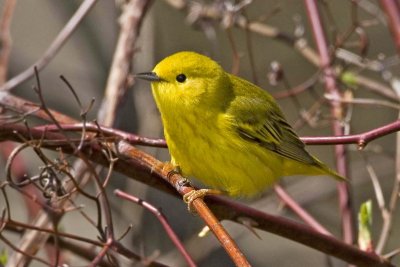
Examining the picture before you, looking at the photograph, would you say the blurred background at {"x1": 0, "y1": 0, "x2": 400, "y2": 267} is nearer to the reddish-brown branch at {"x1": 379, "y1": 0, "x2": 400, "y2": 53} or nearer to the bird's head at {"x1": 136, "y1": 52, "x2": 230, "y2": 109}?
the bird's head at {"x1": 136, "y1": 52, "x2": 230, "y2": 109}

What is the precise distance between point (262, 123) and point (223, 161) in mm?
459

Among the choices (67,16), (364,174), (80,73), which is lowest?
(364,174)

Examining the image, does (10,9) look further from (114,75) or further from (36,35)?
(36,35)

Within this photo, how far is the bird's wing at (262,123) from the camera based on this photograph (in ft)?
12.2

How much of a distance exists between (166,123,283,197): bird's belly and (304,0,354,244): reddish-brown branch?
0.32 metres

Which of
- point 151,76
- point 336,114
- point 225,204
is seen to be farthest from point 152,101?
point 225,204

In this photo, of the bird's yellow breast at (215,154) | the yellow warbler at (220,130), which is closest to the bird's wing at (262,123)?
the yellow warbler at (220,130)

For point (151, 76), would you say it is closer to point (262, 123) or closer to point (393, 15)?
point (262, 123)

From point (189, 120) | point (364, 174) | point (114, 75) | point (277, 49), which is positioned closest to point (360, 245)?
point (189, 120)

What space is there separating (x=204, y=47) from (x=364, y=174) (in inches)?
64.5

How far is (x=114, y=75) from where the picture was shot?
12.5ft

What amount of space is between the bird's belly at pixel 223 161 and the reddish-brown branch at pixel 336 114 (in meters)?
0.32

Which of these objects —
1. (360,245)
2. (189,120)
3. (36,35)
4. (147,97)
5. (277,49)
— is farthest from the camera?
(277,49)

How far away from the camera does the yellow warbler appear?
3.43 metres
